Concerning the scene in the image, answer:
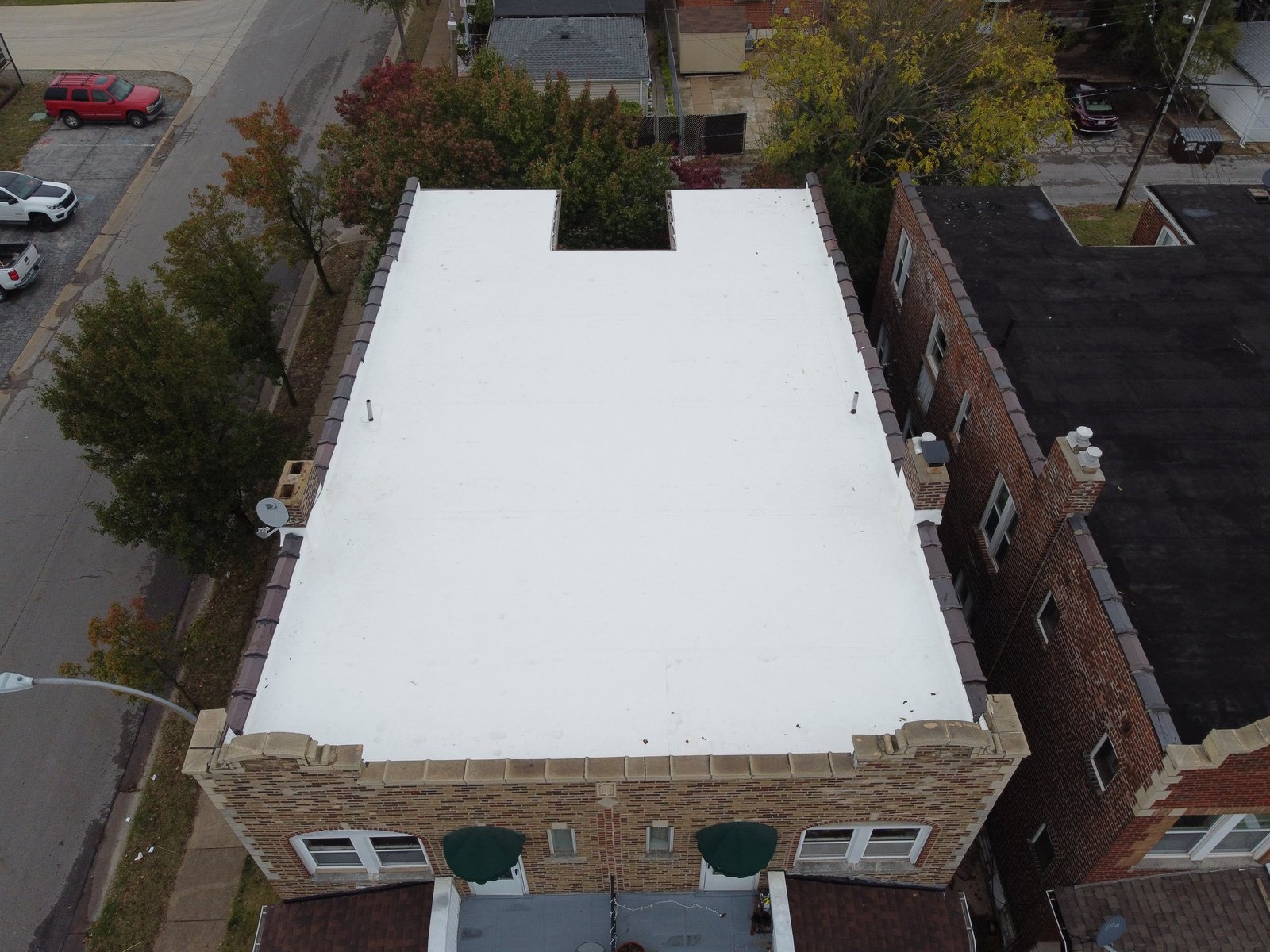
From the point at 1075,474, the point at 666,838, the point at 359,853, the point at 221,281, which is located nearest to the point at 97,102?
the point at 221,281

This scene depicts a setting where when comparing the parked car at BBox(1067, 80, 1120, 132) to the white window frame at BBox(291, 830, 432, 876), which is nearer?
the white window frame at BBox(291, 830, 432, 876)

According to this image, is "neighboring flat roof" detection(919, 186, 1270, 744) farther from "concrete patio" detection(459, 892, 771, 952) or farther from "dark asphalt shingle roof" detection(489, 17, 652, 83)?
"dark asphalt shingle roof" detection(489, 17, 652, 83)

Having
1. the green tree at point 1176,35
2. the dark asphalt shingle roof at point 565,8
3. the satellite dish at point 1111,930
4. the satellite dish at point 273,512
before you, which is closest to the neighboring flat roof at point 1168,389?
the satellite dish at point 1111,930

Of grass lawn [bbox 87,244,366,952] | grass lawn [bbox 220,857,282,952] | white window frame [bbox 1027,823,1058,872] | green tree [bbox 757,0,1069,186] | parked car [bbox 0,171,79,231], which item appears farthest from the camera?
parked car [bbox 0,171,79,231]

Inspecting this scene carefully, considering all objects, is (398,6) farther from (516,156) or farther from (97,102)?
(516,156)

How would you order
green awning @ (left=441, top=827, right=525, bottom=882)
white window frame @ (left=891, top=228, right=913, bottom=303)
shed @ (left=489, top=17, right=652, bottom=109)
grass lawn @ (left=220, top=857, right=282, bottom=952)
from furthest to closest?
shed @ (left=489, top=17, right=652, bottom=109), white window frame @ (left=891, top=228, right=913, bottom=303), grass lawn @ (left=220, top=857, right=282, bottom=952), green awning @ (left=441, top=827, right=525, bottom=882)

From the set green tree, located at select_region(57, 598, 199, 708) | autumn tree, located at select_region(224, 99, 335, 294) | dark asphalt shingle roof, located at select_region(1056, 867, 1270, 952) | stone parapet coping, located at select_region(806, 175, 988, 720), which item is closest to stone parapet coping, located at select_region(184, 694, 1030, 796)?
stone parapet coping, located at select_region(806, 175, 988, 720)

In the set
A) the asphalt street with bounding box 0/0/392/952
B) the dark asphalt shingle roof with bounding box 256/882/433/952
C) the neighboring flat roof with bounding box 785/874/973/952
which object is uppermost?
the neighboring flat roof with bounding box 785/874/973/952
